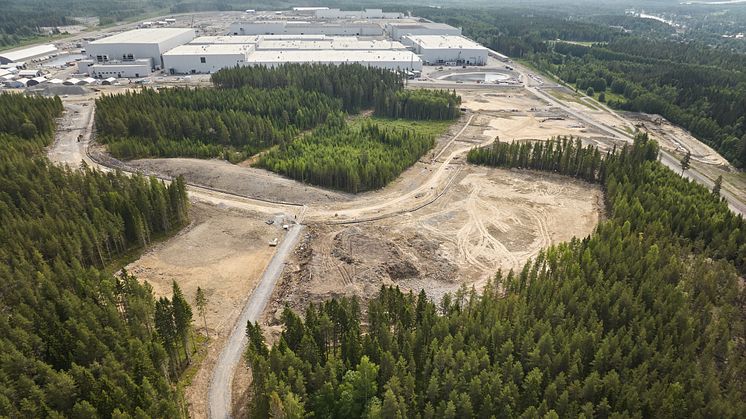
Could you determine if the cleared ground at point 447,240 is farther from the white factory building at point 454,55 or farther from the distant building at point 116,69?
the distant building at point 116,69

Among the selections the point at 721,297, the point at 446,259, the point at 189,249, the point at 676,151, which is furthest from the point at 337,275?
the point at 676,151

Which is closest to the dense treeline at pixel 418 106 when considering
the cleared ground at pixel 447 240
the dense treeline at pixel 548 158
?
the dense treeline at pixel 548 158

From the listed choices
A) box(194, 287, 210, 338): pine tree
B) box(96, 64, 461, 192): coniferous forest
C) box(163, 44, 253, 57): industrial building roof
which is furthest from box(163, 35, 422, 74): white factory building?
box(194, 287, 210, 338): pine tree

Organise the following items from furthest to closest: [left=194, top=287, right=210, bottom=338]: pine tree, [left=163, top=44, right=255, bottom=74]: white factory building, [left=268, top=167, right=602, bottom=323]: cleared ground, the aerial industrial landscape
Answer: [left=163, top=44, right=255, bottom=74]: white factory building → [left=268, top=167, right=602, bottom=323]: cleared ground → [left=194, top=287, right=210, bottom=338]: pine tree → the aerial industrial landscape

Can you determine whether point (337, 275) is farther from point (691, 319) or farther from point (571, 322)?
point (691, 319)

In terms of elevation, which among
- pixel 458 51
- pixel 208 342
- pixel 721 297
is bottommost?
pixel 208 342

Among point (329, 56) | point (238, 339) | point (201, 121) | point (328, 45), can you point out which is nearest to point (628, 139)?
point (201, 121)

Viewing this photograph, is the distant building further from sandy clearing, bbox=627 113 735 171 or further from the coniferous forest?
sandy clearing, bbox=627 113 735 171

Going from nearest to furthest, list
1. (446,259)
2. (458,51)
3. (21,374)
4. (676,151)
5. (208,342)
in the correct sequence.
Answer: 1. (21,374)
2. (208,342)
3. (446,259)
4. (676,151)
5. (458,51)
